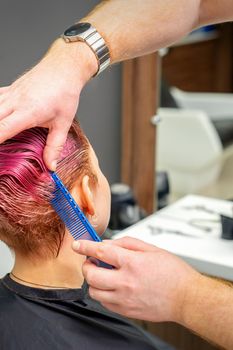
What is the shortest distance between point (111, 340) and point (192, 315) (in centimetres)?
23

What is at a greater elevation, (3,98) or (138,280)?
(3,98)

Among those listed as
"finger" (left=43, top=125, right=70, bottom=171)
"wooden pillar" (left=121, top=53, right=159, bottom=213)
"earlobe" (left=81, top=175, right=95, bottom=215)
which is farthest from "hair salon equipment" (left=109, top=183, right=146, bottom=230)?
"finger" (left=43, top=125, right=70, bottom=171)

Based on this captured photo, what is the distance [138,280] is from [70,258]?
260 mm

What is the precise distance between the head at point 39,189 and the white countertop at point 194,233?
0.50 m

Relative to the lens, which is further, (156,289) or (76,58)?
(76,58)

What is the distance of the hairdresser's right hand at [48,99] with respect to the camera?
0.89 meters

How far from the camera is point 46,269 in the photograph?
1075mm

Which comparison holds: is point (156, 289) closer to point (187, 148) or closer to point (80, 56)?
point (80, 56)

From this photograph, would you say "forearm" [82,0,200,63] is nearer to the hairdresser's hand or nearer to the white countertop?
the hairdresser's hand

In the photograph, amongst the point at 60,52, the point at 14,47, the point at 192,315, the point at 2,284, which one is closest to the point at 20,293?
the point at 2,284

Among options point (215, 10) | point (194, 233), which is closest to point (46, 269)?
point (194, 233)

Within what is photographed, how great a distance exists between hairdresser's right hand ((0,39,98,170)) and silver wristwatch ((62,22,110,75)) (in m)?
0.05

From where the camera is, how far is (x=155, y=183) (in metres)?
2.36

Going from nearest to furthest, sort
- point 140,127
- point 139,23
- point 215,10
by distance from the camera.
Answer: point 139,23 → point 215,10 → point 140,127
